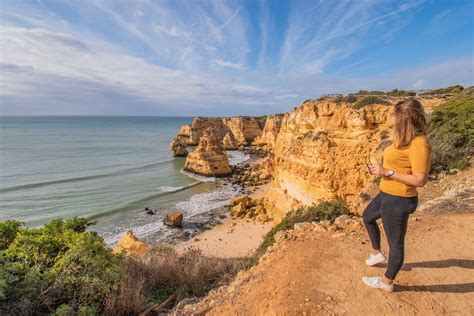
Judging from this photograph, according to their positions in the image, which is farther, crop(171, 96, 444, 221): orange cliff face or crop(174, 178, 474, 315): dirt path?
crop(171, 96, 444, 221): orange cliff face

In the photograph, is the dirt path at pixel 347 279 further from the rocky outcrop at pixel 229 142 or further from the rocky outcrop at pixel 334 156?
the rocky outcrop at pixel 229 142

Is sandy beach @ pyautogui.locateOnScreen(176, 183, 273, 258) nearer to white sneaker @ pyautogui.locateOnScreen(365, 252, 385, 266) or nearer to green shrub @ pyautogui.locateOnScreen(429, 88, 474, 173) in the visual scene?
green shrub @ pyautogui.locateOnScreen(429, 88, 474, 173)

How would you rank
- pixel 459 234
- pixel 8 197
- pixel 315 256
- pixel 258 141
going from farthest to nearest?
pixel 258 141 → pixel 8 197 → pixel 459 234 → pixel 315 256

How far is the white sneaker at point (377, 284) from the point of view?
120 inches

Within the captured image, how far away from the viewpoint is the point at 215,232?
17.9 meters

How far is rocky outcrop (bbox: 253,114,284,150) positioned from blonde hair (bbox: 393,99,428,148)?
2095 inches

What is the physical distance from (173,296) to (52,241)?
7.62 ft

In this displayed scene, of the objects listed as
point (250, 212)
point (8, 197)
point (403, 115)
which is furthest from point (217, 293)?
point (8, 197)

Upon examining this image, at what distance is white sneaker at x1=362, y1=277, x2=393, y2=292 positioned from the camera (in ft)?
10.0

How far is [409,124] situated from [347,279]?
2.27 meters

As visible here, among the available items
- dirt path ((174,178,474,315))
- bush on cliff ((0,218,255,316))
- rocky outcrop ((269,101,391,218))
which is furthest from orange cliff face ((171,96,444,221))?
bush on cliff ((0,218,255,316))

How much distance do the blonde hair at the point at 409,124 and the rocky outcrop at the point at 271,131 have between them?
53.2 metres

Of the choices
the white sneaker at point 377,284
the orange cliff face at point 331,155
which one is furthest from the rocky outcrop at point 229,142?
the white sneaker at point 377,284

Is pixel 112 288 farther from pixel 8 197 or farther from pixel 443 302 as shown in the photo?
pixel 8 197
